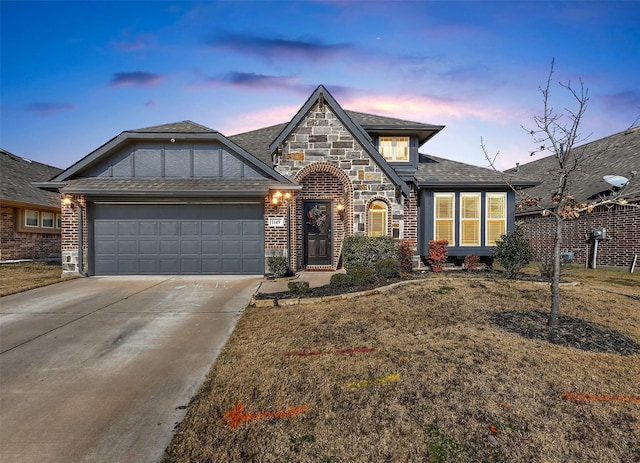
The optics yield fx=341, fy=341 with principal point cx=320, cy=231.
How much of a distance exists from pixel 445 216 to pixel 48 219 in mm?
20132

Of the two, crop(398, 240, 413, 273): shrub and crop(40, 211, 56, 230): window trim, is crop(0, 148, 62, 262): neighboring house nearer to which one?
crop(40, 211, 56, 230): window trim

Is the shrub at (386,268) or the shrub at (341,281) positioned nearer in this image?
the shrub at (341,281)

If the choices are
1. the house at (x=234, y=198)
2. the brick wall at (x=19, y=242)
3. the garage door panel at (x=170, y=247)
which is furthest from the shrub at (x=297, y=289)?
the brick wall at (x=19, y=242)

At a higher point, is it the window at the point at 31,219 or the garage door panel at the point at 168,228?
the window at the point at 31,219

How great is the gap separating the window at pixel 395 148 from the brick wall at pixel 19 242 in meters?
17.4

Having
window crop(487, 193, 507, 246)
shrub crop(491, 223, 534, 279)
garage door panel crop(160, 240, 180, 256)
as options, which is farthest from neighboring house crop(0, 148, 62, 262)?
window crop(487, 193, 507, 246)

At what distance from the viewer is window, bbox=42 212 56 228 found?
1806 cm

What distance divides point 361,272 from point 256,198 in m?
4.63

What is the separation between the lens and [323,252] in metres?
12.9

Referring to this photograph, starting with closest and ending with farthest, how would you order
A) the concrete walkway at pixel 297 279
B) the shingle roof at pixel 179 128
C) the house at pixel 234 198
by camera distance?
1. the concrete walkway at pixel 297 279
2. the house at pixel 234 198
3. the shingle roof at pixel 179 128

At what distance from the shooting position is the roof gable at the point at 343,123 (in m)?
11.9

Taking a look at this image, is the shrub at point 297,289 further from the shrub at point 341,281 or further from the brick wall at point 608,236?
the brick wall at point 608,236

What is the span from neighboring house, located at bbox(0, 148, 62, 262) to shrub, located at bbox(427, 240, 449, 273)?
1820cm

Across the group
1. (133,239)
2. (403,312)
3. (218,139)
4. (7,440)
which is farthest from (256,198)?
(7,440)
